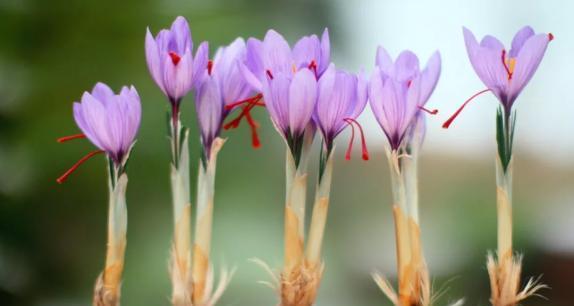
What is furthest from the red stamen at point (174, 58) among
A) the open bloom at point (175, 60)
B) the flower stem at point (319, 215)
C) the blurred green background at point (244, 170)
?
the blurred green background at point (244, 170)

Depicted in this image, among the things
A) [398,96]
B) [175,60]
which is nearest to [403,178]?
[398,96]

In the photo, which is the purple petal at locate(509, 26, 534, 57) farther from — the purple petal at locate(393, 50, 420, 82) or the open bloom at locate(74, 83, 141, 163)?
the open bloom at locate(74, 83, 141, 163)

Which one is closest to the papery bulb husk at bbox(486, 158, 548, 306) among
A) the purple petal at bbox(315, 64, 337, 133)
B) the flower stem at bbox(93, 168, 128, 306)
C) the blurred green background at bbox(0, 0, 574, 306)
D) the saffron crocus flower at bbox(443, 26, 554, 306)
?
the saffron crocus flower at bbox(443, 26, 554, 306)

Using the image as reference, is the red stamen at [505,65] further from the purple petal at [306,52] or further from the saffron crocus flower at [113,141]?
the saffron crocus flower at [113,141]

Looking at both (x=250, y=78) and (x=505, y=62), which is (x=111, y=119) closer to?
(x=250, y=78)

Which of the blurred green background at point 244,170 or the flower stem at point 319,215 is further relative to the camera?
the blurred green background at point 244,170

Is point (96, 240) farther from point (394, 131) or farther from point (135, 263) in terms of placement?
point (394, 131)

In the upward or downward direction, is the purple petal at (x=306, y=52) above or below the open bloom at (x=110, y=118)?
above
